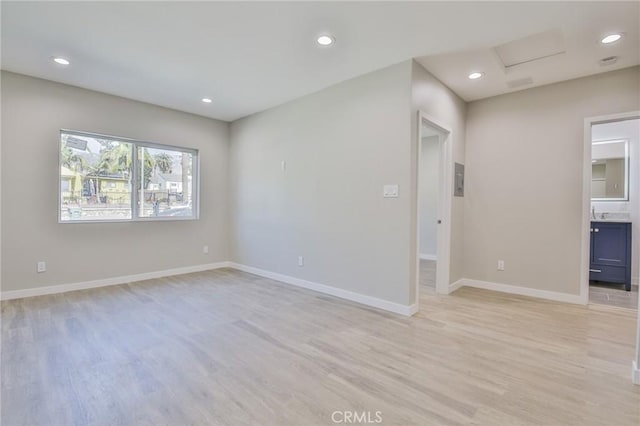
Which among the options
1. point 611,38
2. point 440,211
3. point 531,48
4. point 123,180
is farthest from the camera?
point 123,180

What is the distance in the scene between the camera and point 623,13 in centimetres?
227

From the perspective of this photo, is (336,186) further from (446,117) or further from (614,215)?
(614,215)

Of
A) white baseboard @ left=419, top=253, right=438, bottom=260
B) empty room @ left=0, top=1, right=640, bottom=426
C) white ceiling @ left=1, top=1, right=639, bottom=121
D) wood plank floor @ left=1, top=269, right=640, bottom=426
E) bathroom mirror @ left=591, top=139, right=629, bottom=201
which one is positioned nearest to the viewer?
wood plank floor @ left=1, top=269, right=640, bottom=426

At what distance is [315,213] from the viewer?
395 cm

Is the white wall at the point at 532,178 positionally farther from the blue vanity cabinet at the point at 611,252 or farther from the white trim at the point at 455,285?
the blue vanity cabinet at the point at 611,252

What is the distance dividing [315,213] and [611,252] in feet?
13.3

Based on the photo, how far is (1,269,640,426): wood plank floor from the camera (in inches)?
63.2

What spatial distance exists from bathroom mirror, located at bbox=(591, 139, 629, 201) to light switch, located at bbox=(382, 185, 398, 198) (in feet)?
12.1

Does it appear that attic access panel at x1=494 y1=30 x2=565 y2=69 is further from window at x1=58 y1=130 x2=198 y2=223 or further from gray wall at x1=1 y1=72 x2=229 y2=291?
window at x1=58 y1=130 x2=198 y2=223

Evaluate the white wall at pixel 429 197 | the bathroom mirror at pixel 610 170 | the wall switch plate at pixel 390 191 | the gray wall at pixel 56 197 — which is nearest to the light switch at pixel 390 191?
the wall switch plate at pixel 390 191

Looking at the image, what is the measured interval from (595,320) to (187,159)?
18.8 ft

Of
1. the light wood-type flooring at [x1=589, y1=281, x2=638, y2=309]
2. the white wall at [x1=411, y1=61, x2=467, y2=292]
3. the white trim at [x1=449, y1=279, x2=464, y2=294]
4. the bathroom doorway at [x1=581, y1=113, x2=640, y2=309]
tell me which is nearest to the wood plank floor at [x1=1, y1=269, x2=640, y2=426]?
the light wood-type flooring at [x1=589, y1=281, x2=638, y2=309]

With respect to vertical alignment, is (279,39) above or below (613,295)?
above

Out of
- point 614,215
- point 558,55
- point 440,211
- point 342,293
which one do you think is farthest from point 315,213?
point 614,215
